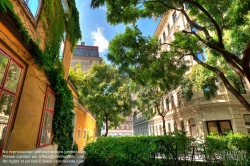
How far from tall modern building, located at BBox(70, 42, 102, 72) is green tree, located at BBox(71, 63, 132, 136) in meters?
13.7

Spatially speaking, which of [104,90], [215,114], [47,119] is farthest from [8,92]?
[215,114]

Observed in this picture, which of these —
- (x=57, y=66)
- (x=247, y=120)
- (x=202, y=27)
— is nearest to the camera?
(x=202, y=27)

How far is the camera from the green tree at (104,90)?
1642 centimetres

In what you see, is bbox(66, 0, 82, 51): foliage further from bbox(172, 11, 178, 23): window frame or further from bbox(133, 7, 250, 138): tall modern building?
bbox(172, 11, 178, 23): window frame

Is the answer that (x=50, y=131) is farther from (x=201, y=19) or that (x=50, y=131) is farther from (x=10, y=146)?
(x=201, y=19)

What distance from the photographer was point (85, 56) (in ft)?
106

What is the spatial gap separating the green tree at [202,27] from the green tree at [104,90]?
8953mm

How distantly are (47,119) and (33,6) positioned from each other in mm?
4488

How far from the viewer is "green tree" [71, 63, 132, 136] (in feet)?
53.9

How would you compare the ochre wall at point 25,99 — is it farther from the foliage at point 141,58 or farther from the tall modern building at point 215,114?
the tall modern building at point 215,114

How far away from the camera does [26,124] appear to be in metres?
4.30

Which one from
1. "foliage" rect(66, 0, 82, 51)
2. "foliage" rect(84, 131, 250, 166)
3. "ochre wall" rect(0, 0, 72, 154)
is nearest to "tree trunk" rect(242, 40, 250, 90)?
"foliage" rect(84, 131, 250, 166)

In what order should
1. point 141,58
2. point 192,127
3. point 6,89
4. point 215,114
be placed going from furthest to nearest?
point 192,127, point 215,114, point 141,58, point 6,89

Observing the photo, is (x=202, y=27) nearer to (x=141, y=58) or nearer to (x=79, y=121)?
Result: (x=141, y=58)
